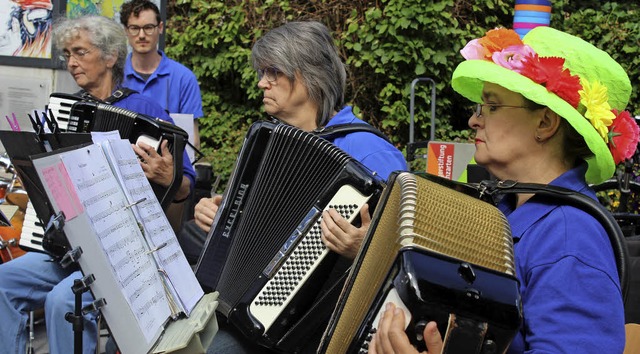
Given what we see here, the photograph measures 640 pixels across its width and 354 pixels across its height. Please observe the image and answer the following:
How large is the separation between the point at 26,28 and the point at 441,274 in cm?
586

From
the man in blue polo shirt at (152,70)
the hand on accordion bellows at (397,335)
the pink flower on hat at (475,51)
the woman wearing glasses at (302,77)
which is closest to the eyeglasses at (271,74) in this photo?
the woman wearing glasses at (302,77)

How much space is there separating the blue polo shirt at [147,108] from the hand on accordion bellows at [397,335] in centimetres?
275

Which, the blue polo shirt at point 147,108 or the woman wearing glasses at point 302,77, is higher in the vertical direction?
the woman wearing glasses at point 302,77

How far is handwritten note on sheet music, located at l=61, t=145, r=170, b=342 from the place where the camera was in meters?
2.49

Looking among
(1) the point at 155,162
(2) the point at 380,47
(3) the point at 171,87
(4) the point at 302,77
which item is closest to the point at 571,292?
(4) the point at 302,77

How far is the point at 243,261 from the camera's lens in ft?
9.84

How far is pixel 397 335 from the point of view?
5.08 feet

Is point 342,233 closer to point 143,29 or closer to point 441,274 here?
point 441,274

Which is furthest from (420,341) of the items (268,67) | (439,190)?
(268,67)

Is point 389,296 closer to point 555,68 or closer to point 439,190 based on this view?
point 439,190

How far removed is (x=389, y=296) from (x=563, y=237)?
491 millimetres

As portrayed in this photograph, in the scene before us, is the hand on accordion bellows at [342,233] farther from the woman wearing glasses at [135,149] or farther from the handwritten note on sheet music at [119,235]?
the woman wearing glasses at [135,149]

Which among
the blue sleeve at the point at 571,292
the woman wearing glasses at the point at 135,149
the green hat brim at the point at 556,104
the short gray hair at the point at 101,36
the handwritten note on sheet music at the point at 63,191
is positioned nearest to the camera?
the blue sleeve at the point at 571,292

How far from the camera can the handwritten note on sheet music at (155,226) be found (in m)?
2.77
